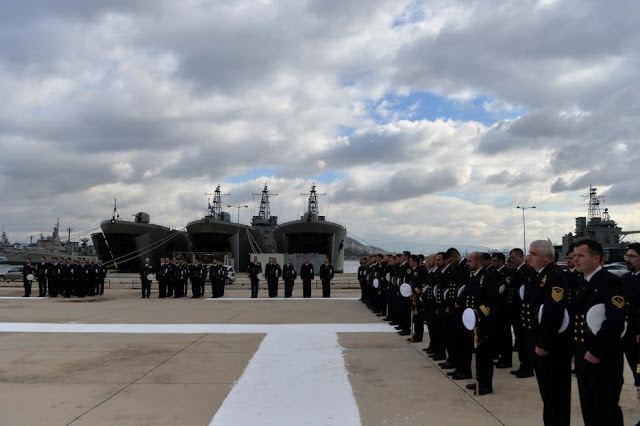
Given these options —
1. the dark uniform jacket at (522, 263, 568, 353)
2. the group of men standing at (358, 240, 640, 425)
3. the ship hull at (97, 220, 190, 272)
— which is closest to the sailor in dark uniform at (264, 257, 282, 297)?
the group of men standing at (358, 240, 640, 425)

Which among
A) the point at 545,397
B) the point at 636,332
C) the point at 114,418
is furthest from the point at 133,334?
the point at 636,332

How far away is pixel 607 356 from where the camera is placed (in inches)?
128

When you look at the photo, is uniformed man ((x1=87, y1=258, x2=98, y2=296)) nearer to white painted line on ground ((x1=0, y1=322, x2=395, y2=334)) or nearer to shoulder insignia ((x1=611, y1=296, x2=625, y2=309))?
white painted line on ground ((x1=0, y1=322, x2=395, y2=334))

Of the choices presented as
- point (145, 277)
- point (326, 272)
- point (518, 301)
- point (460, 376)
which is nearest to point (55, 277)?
point (145, 277)

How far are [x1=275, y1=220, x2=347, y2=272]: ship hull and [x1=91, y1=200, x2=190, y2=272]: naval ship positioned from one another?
36.5 ft

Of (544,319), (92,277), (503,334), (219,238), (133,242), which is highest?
(219,238)

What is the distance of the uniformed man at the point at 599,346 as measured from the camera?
127 inches

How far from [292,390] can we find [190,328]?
4988 mm

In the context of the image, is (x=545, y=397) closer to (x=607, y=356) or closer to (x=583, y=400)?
(x=583, y=400)

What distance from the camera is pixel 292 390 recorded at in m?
5.24

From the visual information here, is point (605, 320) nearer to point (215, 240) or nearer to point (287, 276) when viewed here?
point (287, 276)

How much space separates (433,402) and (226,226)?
3785 centimetres

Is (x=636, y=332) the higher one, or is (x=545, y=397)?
(x=636, y=332)

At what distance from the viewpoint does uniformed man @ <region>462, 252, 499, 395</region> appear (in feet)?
16.7
